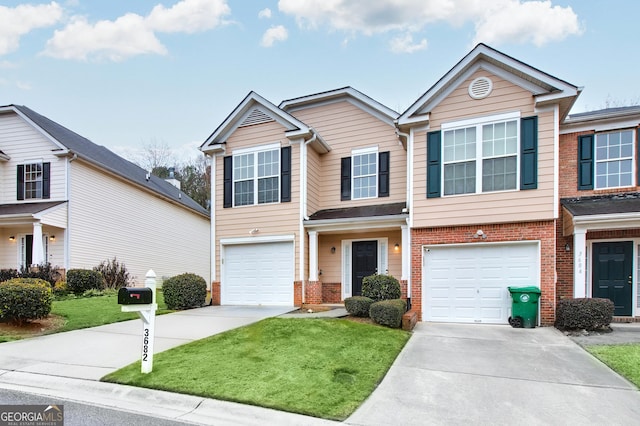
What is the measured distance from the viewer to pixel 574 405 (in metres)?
4.49

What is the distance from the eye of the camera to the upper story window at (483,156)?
31.4 feet

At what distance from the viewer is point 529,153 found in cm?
953

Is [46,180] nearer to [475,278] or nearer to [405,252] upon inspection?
[405,252]

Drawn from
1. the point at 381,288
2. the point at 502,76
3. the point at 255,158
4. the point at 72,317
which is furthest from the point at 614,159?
the point at 72,317

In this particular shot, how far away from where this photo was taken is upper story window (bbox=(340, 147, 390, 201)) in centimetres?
1280

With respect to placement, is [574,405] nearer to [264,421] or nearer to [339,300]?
[264,421]

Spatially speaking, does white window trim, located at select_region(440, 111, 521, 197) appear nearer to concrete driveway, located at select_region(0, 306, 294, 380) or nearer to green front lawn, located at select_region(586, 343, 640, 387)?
green front lawn, located at select_region(586, 343, 640, 387)

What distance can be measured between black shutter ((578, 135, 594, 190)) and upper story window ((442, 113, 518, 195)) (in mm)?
2461

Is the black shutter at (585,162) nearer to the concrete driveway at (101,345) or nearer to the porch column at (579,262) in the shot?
the porch column at (579,262)

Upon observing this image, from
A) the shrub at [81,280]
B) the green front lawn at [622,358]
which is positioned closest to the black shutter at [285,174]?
the shrub at [81,280]

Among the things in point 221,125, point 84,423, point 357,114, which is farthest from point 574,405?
point 221,125

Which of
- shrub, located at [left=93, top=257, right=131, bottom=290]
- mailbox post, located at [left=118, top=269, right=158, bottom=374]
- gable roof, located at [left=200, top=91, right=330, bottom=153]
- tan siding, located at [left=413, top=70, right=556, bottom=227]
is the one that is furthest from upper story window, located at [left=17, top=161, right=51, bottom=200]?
tan siding, located at [left=413, top=70, right=556, bottom=227]

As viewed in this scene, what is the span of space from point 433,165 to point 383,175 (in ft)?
8.27

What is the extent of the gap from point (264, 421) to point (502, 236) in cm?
807
